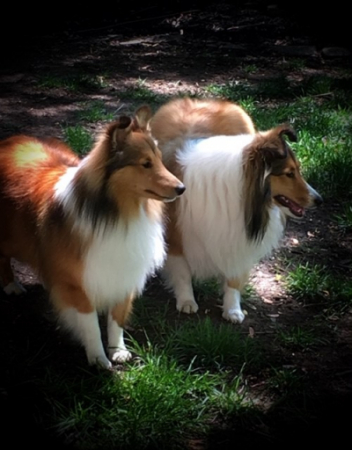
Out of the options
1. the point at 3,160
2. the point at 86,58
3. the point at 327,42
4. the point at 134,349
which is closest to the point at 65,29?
the point at 86,58

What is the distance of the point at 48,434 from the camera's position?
2.71 m

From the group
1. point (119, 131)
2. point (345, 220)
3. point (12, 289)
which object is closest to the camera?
point (119, 131)

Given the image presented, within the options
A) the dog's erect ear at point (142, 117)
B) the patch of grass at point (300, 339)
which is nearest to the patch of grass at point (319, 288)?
the patch of grass at point (300, 339)

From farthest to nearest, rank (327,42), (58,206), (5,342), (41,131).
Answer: (327,42)
(41,131)
(5,342)
(58,206)

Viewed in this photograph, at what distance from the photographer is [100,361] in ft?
10.1

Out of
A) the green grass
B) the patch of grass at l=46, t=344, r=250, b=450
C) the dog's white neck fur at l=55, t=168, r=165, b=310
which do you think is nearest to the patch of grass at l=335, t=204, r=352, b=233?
the green grass

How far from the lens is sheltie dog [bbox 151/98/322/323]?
327 cm

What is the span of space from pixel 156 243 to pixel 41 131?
3060mm

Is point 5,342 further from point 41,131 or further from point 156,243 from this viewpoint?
point 41,131

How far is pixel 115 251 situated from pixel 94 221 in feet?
0.57

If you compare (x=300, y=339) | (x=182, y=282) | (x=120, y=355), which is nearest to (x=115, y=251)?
(x=120, y=355)

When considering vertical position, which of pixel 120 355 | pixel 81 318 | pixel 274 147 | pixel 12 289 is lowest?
pixel 120 355

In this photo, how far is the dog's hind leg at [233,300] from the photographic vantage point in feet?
11.9

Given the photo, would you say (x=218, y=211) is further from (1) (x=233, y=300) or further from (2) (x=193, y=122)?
(2) (x=193, y=122)
